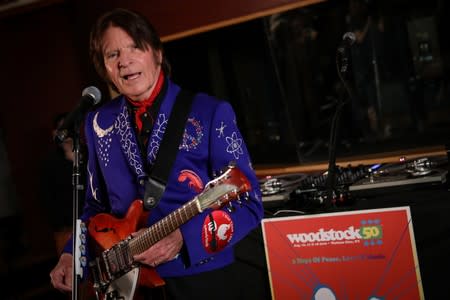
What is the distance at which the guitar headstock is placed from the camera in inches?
62.9

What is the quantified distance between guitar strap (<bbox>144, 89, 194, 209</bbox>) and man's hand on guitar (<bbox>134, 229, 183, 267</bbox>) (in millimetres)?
137

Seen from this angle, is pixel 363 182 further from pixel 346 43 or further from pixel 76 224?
pixel 76 224

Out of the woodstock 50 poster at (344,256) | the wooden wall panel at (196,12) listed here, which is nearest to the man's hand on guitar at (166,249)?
the woodstock 50 poster at (344,256)

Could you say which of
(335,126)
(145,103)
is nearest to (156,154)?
(145,103)

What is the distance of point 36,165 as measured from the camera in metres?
6.02

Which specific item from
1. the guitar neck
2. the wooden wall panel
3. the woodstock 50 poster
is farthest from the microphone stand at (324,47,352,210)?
the wooden wall panel

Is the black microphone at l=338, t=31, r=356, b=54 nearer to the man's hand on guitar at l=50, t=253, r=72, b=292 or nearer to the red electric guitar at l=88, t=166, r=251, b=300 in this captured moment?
the red electric guitar at l=88, t=166, r=251, b=300

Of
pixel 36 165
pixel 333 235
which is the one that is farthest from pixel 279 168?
pixel 36 165

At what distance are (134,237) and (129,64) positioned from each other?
61 cm

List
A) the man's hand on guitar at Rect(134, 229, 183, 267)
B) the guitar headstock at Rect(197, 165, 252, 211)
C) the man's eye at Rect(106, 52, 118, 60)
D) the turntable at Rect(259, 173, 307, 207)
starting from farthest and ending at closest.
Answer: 1. the turntable at Rect(259, 173, 307, 207)
2. the man's eye at Rect(106, 52, 118, 60)
3. the man's hand on guitar at Rect(134, 229, 183, 267)
4. the guitar headstock at Rect(197, 165, 252, 211)

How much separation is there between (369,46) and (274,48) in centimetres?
100

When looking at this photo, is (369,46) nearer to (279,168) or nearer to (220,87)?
(220,87)

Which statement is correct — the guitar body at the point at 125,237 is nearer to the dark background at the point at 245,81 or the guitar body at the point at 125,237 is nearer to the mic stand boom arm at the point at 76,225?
A: the mic stand boom arm at the point at 76,225

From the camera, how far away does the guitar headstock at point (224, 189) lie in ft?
5.24
